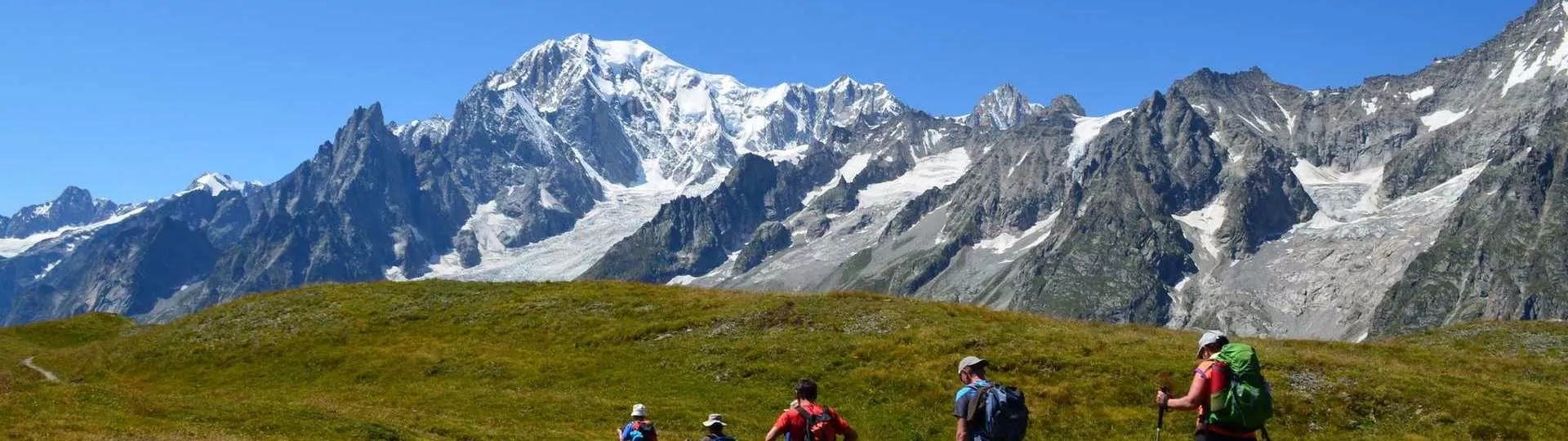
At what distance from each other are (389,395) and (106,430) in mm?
13986

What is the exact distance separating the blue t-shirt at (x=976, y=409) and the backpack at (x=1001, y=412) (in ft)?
0.16

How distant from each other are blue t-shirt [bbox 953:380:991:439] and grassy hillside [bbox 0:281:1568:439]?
1717 centimetres

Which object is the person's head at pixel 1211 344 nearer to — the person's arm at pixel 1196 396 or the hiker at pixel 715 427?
the person's arm at pixel 1196 396

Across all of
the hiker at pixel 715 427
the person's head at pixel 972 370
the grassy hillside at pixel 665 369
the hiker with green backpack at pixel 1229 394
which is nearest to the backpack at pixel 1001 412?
the person's head at pixel 972 370

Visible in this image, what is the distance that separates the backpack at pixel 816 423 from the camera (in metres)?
22.4

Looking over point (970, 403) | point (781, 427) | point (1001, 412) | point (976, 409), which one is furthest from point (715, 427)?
point (1001, 412)

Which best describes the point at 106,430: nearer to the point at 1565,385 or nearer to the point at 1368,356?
the point at 1368,356

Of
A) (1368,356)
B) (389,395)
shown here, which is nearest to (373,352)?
(389,395)

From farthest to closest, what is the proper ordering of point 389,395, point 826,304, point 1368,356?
1. point 826,304
2. point 1368,356
3. point 389,395

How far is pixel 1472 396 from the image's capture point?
127 feet

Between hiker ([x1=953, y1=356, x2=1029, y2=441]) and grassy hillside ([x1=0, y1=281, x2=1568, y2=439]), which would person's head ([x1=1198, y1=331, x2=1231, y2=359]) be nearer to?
hiker ([x1=953, y1=356, x2=1029, y2=441])

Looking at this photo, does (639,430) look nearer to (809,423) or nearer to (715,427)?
(715,427)

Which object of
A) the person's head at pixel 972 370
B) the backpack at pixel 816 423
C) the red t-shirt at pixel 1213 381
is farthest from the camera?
the backpack at pixel 816 423

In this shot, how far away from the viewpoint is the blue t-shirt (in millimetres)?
21484
